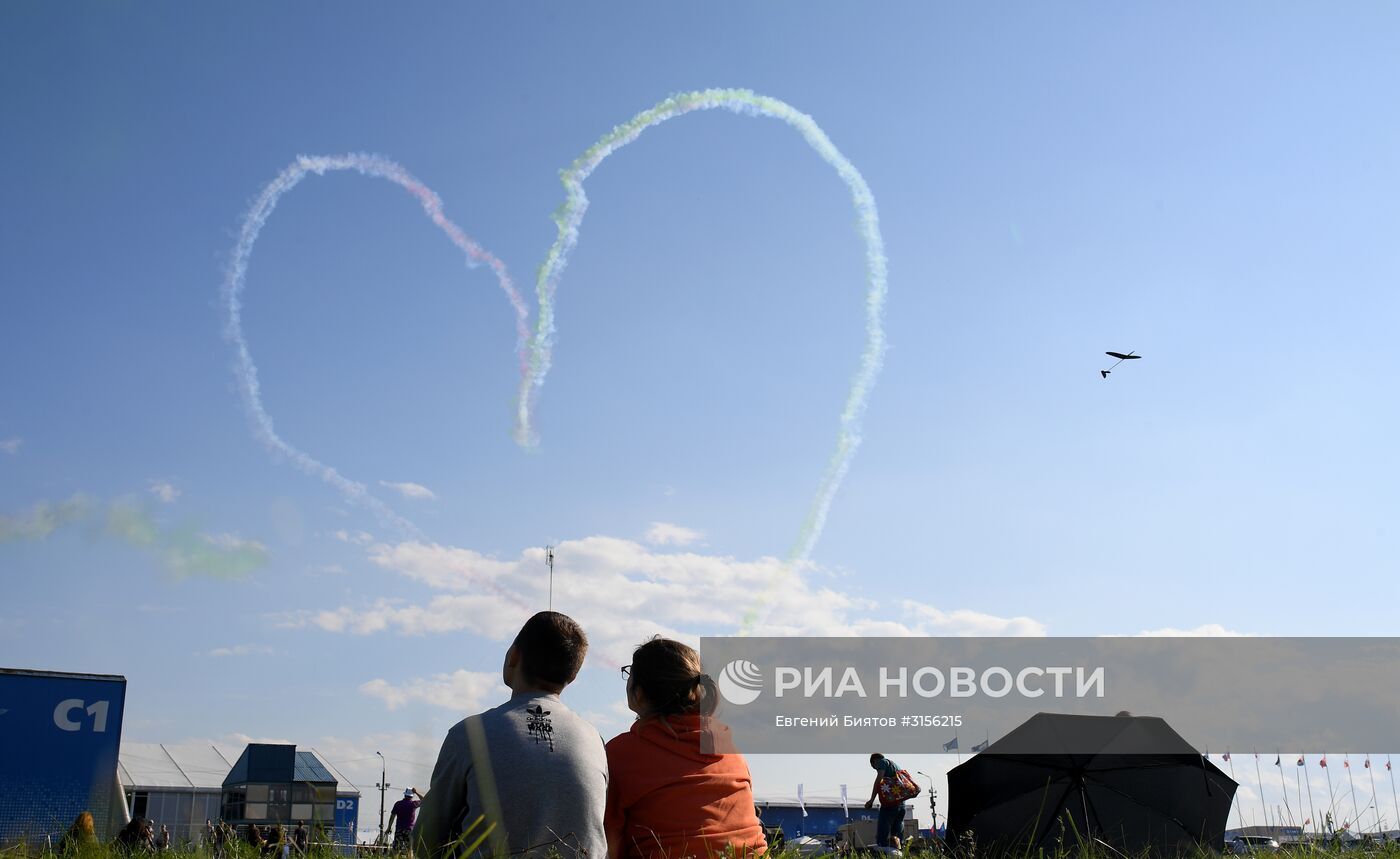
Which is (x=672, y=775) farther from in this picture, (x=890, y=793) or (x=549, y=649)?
(x=890, y=793)

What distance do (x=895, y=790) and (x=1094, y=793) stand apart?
3.67m

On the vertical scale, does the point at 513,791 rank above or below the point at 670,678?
below

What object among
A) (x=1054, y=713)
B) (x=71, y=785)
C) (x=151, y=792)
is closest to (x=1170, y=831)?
(x=1054, y=713)

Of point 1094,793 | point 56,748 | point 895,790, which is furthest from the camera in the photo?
point 56,748

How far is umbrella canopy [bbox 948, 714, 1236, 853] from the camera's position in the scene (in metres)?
6.56

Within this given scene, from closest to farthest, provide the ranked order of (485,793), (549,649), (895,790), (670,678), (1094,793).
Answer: (485,793) → (549,649) → (670,678) → (1094,793) → (895,790)

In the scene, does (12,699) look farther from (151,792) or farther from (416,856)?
(151,792)

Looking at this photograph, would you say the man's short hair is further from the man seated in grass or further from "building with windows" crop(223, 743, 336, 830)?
"building with windows" crop(223, 743, 336, 830)

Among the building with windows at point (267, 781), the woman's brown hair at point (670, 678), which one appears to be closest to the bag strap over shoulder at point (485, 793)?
the woman's brown hair at point (670, 678)

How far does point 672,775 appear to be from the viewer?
3549 mm

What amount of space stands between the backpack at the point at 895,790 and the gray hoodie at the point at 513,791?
7.51 metres

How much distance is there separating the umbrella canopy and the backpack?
3.27m

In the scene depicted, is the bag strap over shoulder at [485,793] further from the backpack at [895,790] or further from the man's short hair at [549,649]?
the backpack at [895,790]

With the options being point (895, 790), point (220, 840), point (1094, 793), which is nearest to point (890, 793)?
point (895, 790)
